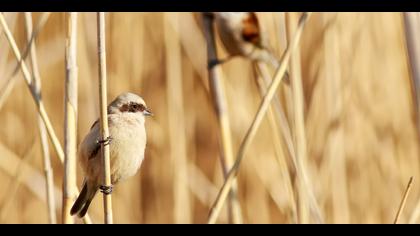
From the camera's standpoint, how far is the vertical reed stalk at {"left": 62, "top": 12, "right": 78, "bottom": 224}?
119cm

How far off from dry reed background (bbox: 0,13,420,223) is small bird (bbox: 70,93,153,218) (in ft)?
3.47

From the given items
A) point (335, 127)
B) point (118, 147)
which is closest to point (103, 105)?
point (118, 147)

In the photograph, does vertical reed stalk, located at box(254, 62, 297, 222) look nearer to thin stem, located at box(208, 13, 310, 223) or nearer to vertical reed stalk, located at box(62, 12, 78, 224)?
thin stem, located at box(208, 13, 310, 223)

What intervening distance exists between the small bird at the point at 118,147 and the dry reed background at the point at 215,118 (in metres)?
1.06

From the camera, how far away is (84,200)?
1243 mm

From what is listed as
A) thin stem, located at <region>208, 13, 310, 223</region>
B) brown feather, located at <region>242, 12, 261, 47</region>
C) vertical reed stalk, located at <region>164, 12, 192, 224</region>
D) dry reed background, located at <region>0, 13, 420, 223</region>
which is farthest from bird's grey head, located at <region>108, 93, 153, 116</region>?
brown feather, located at <region>242, 12, 261, 47</region>

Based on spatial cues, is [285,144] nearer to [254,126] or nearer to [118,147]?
[254,126]

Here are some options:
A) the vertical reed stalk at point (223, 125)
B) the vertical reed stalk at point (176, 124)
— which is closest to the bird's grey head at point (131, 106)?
the vertical reed stalk at point (223, 125)

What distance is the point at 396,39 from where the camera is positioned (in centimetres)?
272

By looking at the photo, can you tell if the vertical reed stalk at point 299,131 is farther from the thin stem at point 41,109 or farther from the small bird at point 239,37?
the small bird at point 239,37

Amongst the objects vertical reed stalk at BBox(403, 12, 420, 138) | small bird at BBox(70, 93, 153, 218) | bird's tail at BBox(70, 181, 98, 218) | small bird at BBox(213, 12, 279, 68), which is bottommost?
bird's tail at BBox(70, 181, 98, 218)

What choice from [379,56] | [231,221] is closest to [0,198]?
[231,221]

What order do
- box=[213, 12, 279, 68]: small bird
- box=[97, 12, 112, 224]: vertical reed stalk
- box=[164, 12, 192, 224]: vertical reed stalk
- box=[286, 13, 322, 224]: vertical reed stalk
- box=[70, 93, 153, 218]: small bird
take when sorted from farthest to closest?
box=[213, 12, 279, 68]: small bird < box=[164, 12, 192, 224]: vertical reed stalk < box=[286, 13, 322, 224]: vertical reed stalk < box=[70, 93, 153, 218]: small bird < box=[97, 12, 112, 224]: vertical reed stalk
